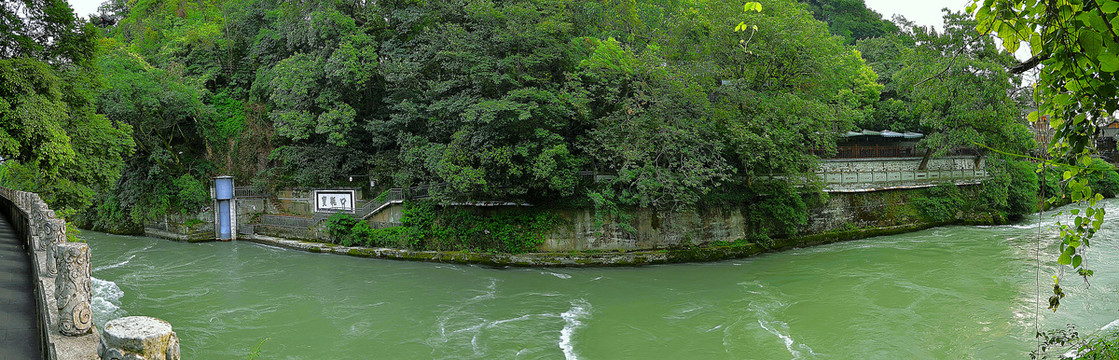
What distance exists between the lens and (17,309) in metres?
4.34

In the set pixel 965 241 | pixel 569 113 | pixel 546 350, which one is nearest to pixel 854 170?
pixel 965 241

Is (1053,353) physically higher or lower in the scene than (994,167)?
lower

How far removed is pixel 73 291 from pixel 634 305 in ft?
29.7

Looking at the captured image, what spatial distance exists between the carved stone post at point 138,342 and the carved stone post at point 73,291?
55.0 inches

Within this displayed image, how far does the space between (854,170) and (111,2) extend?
39.3 metres

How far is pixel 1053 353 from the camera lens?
730 centimetres

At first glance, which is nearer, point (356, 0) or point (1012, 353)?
point (1012, 353)

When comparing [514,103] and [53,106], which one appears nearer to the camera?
[53,106]

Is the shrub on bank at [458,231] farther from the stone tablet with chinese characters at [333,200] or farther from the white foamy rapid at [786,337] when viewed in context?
the white foamy rapid at [786,337]

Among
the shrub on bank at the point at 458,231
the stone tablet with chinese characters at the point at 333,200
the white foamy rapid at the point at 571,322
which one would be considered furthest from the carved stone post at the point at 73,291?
the stone tablet with chinese characters at the point at 333,200

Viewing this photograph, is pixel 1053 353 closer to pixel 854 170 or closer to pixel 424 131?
pixel 854 170

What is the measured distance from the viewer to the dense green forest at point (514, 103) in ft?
38.0

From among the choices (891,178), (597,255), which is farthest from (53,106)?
(891,178)

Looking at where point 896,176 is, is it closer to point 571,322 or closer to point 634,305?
point 634,305
